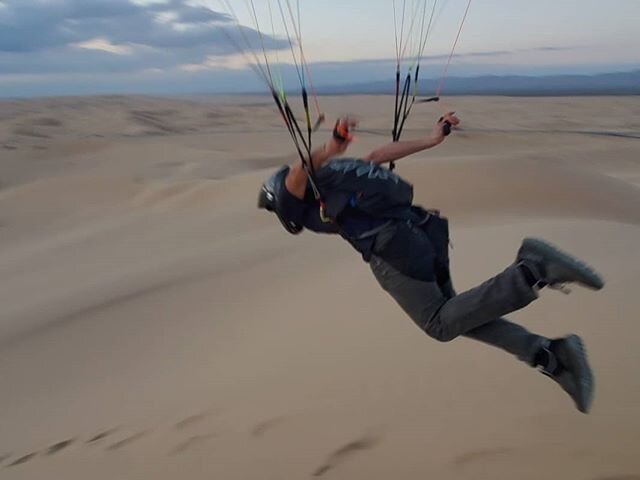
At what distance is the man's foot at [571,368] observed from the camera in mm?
3598

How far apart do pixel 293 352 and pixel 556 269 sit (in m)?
3.06

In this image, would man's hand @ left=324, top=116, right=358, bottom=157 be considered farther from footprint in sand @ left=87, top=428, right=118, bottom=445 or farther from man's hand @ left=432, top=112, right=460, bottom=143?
footprint in sand @ left=87, top=428, right=118, bottom=445

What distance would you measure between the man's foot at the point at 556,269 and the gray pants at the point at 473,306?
7cm

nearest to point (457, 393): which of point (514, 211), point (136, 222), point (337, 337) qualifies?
point (337, 337)

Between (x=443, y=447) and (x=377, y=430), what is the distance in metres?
Result: 0.47

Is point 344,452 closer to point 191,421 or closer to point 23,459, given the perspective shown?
point 191,421

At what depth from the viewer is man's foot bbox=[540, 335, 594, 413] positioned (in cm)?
360

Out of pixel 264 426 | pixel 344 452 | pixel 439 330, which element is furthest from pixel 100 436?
pixel 439 330

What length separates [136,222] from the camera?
1459cm

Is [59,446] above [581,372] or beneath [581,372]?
beneath

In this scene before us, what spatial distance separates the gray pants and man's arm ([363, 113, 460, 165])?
0.52 m

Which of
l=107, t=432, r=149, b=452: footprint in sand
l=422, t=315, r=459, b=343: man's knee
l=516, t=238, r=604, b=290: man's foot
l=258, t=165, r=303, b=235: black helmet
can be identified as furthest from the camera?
l=107, t=432, r=149, b=452: footprint in sand

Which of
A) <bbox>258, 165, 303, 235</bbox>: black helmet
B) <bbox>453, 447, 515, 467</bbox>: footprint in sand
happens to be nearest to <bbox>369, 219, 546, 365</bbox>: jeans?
<bbox>258, 165, 303, 235</bbox>: black helmet

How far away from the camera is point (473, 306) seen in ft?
12.0
